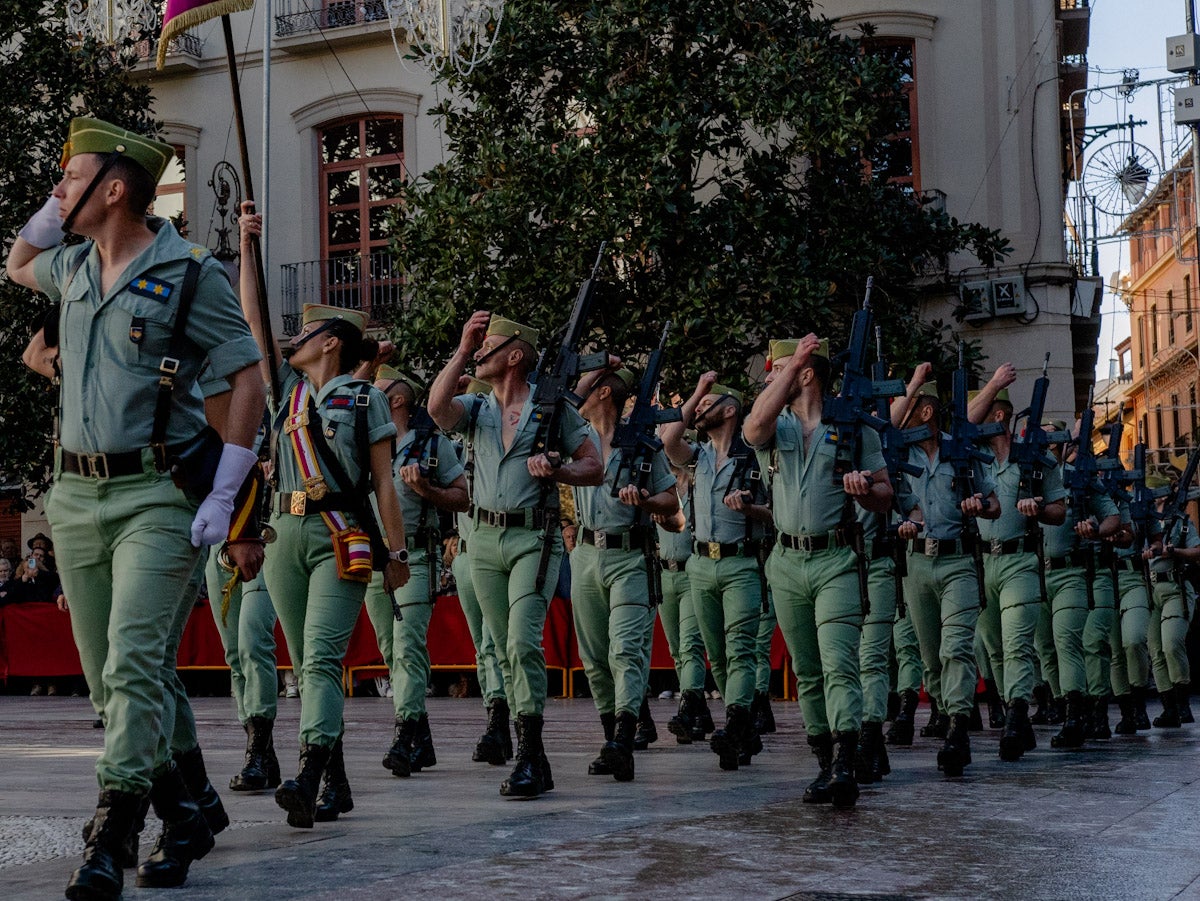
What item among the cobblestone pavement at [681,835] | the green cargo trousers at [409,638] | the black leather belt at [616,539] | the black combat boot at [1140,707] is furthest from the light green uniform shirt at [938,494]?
the black combat boot at [1140,707]

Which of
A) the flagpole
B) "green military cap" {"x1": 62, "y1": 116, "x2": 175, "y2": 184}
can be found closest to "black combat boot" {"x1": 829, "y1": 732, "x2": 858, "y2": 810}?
the flagpole

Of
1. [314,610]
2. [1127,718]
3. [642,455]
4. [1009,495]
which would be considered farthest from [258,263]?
[1127,718]

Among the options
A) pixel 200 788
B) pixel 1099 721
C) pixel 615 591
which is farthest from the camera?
pixel 1099 721

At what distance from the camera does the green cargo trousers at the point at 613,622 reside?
30.1 feet

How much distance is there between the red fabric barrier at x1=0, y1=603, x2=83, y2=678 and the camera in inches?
792

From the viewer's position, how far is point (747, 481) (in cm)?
1091

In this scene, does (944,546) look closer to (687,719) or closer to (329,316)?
(687,719)

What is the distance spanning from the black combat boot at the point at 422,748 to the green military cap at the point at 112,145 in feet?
14.0

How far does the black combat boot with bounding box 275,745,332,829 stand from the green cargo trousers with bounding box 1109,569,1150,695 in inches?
339

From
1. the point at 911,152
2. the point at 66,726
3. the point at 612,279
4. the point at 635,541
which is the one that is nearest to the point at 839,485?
the point at 635,541

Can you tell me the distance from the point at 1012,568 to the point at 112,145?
23.3 feet

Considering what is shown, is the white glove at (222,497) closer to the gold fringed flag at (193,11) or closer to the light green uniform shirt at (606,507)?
the gold fringed flag at (193,11)

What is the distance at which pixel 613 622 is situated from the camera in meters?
9.32

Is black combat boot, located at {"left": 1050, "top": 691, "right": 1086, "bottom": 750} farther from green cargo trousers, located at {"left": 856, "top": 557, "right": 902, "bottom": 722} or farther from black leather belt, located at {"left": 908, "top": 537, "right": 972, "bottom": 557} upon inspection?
green cargo trousers, located at {"left": 856, "top": 557, "right": 902, "bottom": 722}
